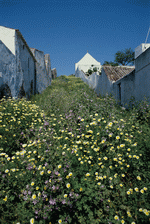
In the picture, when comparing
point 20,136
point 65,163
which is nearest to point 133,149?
point 65,163

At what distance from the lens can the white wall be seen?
7.71m

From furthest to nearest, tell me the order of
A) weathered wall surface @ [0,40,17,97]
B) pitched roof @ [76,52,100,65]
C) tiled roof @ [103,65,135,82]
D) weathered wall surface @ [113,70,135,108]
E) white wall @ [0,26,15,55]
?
pitched roof @ [76,52,100,65], tiled roof @ [103,65,135,82], weathered wall surface @ [113,70,135,108], white wall @ [0,26,15,55], weathered wall surface @ [0,40,17,97]

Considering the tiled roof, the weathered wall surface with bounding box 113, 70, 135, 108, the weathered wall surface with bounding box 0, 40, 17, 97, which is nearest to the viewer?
→ the weathered wall surface with bounding box 0, 40, 17, 97

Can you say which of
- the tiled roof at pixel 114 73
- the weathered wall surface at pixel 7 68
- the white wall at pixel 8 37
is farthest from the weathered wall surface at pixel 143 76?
the white wall at pixel 8 37

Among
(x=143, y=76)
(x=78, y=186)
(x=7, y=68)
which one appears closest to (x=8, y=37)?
(x=7, y=68)

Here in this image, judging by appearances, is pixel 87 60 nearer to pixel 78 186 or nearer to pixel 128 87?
pixel 128 87

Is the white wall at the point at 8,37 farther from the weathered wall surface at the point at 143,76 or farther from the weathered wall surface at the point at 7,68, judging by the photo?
the weathered wall surface at the point at 143,76

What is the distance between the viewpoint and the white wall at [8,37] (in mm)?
7707

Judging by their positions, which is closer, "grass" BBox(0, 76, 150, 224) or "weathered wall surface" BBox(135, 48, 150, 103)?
"grass" BBox(0, 76, 150, 224)

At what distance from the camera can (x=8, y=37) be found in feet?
25.7

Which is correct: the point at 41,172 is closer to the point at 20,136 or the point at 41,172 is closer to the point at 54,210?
the point at 54,210

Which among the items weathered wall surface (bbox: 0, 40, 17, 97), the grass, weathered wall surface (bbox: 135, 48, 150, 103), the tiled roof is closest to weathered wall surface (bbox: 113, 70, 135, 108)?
weathered wall surface (bbox: 135, 48, 150, 103)

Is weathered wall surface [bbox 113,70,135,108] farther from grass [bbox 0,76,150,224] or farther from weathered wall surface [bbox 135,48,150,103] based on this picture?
grass [bbox 0,76,150,224]

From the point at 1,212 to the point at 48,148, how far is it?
1240mm
